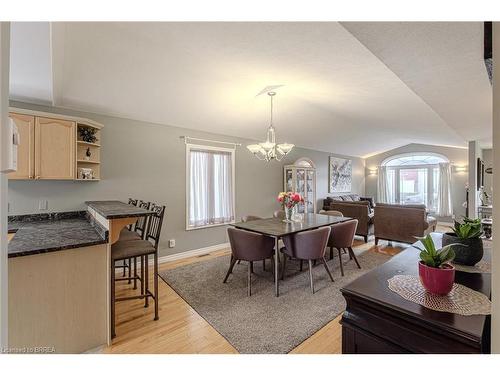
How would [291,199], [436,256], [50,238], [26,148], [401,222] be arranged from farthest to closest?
[401,222]
[291,199]
[26,148]
[50,238]
[436,256]

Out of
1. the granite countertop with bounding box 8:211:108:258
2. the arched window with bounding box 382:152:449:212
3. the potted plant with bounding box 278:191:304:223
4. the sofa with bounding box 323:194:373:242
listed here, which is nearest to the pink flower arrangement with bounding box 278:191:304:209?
the potted plant with bounding box 278:191:304:223

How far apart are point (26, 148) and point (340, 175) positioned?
756 cm

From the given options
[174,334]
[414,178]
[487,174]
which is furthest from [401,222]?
[414,178]

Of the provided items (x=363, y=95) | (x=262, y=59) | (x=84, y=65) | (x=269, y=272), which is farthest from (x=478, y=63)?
(x=84, y=65)

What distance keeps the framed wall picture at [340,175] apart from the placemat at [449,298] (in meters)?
6.59

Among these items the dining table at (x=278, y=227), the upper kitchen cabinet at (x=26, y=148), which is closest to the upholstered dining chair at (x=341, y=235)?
the dining table at (x=278, y=227)

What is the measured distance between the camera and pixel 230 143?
4781 millimetres

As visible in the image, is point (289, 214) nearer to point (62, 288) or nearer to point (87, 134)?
point (62, 288)

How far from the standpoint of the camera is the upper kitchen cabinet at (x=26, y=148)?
2.54 metres

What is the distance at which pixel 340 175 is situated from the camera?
7805 mm

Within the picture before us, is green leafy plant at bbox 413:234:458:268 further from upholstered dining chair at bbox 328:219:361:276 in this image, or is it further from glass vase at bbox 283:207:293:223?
glass vase at bbox 283:207:293:223

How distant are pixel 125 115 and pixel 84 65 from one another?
1.05 m

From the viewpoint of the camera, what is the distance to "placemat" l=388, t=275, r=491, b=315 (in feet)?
2.80

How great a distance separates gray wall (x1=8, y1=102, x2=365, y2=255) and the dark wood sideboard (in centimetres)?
347
